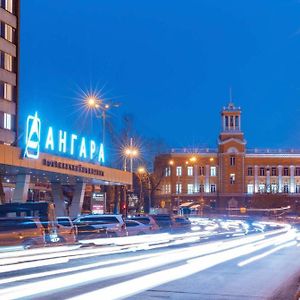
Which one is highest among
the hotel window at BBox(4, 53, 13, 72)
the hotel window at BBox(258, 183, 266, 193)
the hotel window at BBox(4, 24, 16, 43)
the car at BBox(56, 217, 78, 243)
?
the hotel window at BBox(4, 24, 16, 43)

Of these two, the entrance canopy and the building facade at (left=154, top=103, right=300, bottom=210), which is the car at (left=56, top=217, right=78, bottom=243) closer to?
the entrance canopy

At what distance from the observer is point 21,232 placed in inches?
1033

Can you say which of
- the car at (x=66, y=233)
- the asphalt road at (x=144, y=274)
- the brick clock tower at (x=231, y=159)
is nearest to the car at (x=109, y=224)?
the car at (x=66, y=233)

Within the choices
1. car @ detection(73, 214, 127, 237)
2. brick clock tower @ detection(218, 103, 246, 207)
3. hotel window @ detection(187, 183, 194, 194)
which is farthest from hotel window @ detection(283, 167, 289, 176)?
car @ detection(73, 214, 127, 237)

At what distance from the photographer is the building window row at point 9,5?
68975 millimetres

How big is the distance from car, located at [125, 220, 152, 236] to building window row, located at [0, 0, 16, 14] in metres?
34.7

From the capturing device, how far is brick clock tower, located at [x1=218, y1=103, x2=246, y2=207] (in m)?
142

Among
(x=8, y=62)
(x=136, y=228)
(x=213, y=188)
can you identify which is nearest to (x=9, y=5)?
(x=8, y=62)

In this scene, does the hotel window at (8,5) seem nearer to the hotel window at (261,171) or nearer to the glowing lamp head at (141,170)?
the glowing lamp head at (141,170)

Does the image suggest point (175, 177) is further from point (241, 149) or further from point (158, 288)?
point (158, 288)

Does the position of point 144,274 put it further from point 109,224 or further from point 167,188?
point 167,188

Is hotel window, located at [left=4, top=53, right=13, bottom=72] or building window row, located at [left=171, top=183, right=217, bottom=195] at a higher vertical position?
hotel window, located at [left=4, top=53, right=13, bottom=72]

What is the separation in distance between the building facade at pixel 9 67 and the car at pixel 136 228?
92.5 feet

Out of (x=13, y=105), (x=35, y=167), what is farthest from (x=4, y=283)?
(x=13, y=105)
